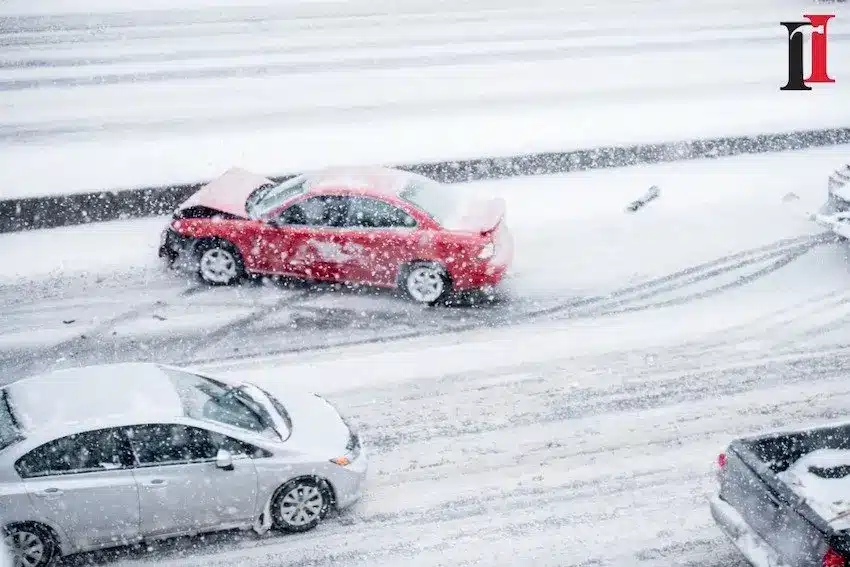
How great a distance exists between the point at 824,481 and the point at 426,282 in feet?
19.1

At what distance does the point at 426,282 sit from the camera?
12414 mm

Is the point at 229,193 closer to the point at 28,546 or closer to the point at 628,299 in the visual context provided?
the point at 628,299

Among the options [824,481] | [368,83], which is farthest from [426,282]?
[368,83]

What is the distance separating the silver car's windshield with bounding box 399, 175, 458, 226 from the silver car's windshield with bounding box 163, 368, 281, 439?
4.16 metres

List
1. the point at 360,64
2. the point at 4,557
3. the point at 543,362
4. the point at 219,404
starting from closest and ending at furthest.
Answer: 1. the point at 4,557
2. the point at 219,404
3. the point at 543,362
4. the point at 360,64

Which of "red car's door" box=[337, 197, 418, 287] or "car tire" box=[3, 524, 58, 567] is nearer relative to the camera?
"car tire" box=[3, 524, 58, 567]

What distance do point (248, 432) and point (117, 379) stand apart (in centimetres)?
122

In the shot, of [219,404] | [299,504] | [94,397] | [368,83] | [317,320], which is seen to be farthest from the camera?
[368,83]

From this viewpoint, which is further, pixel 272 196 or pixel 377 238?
pixel 272 196

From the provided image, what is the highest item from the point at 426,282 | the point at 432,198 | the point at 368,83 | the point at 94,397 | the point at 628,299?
the point at 368,83

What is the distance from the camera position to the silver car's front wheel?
7770mm

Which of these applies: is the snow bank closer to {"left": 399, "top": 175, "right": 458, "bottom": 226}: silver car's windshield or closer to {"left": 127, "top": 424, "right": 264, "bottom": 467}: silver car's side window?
{"left": 127, "top": 424, "right": 264, "bottom": 467}: silver car's side window

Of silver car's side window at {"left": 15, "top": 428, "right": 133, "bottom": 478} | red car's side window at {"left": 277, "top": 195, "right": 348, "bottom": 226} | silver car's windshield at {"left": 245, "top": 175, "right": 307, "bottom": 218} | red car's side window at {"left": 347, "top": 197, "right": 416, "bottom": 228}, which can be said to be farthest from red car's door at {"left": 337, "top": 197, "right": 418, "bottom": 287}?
silver car's side window at {"left": 15, "top": 428, "right": 133, "bottom": 478}

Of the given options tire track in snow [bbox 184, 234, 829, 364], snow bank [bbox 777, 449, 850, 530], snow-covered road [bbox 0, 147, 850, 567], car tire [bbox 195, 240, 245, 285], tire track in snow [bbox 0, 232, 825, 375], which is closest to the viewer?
snow bank [bbox 777, 449, 850, 530]
